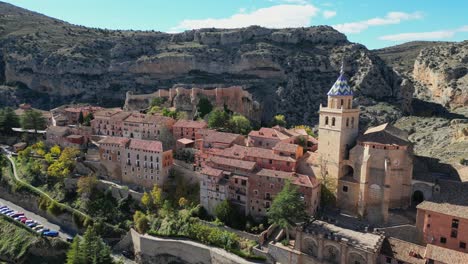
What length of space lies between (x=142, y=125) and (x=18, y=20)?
103335mm

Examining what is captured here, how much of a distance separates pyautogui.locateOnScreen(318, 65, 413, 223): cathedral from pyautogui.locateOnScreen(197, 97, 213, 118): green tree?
28.8 meters

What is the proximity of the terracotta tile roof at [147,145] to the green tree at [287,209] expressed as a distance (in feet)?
61.6

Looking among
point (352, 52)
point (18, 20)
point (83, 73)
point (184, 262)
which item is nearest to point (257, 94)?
point (352, 52)

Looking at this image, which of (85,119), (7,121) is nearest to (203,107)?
(85,119)

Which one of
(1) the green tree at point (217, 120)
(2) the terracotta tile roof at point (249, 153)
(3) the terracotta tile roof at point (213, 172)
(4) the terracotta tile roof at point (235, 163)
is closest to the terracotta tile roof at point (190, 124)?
(1) the green tree at point (217, 120)

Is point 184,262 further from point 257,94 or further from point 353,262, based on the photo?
point 257,94

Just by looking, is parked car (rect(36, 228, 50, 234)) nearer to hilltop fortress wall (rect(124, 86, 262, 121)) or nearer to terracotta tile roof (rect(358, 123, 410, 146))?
hilltop fortress wall (rect(124, 86, 262, 121))

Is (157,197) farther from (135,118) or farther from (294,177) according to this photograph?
(135,118)

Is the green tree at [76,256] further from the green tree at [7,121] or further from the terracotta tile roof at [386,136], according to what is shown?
the green tree at [7,121]

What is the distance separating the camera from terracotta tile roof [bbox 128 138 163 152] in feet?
167

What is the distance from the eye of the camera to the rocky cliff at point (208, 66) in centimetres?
9200

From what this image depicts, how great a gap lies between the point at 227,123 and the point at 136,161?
15.6m

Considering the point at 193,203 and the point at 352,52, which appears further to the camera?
the point at 352,52

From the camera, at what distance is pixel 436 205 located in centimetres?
3581
